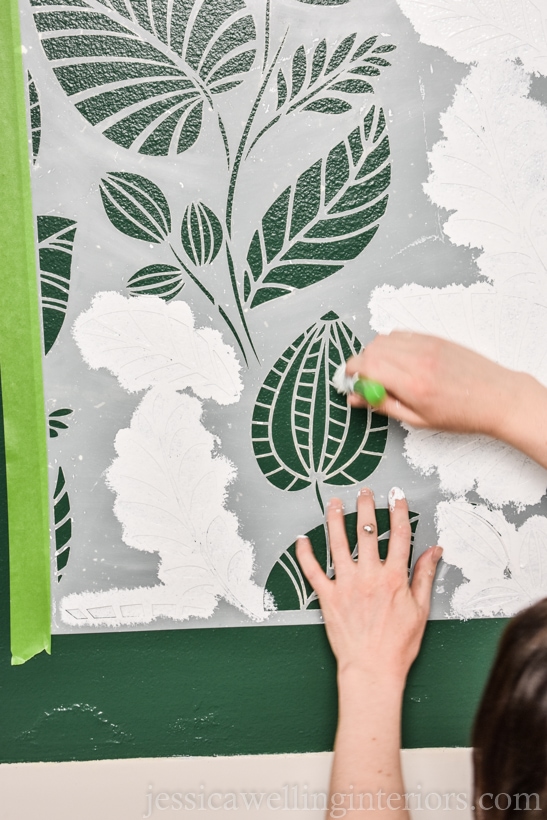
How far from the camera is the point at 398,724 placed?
0.66 m

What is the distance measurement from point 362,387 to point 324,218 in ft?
0.73

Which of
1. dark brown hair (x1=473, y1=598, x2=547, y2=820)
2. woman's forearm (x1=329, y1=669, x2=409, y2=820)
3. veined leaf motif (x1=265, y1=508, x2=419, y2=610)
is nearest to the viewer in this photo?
dark brown hair (x1=473, y1=598, x2=547, y2=820)

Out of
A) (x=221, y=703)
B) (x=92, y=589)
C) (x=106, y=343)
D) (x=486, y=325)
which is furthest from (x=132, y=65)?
(x=221, y=703)

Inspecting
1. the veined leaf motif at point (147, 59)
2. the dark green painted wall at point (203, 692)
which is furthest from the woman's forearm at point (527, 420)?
the veined leaf motif at point (147, 59)

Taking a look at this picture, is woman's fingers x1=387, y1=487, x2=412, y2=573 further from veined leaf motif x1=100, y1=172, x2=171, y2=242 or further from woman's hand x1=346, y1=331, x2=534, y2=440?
veined leaf motif x1=100, y1=172, x2=171, y2=242

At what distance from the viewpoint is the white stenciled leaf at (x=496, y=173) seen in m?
0.68

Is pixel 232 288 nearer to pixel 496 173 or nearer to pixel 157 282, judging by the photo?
pixel 157 282

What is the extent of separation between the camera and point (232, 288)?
693mm

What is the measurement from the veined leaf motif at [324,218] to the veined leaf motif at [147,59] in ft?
0.49

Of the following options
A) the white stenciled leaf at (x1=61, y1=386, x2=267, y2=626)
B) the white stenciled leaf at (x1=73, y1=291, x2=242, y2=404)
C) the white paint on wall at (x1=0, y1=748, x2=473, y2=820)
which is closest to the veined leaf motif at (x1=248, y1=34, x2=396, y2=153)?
the white stenciled leaf at (x1=73, y1=291, x2=242, y2=404)

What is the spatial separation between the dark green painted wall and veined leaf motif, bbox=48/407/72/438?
15 centimetres

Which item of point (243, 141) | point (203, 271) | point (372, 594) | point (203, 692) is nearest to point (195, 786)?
point (203, 692)

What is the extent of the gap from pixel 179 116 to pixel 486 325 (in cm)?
46

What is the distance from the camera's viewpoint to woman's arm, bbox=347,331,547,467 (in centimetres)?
61
